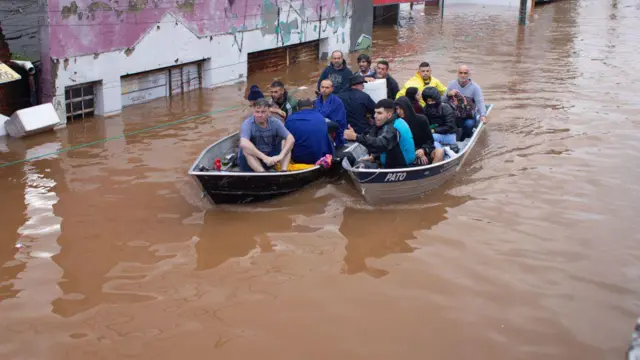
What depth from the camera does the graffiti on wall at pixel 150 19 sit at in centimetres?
1367

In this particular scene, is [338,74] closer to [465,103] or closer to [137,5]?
[465,103]

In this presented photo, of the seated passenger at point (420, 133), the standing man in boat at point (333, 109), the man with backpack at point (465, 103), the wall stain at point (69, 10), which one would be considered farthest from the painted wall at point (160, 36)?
the seated passenger at point (420, 133)

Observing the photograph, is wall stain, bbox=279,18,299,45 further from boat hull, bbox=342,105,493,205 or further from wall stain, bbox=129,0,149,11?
boat hull, bbox=342,105,493,205

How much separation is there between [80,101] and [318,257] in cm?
861

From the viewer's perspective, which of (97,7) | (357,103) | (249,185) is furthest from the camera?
(97,7)

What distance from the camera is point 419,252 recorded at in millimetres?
8461

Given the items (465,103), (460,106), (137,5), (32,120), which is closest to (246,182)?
(460,106)

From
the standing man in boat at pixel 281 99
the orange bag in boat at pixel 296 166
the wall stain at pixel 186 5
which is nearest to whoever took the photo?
the orange bag in boat at pixel 296 166

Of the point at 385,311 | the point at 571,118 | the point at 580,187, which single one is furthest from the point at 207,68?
the point at 385,311

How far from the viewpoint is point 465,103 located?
12125 mm

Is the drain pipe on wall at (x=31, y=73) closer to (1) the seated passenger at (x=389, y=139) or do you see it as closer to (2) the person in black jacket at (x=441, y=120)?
(1) the seated passenger at (x=389, y=139)

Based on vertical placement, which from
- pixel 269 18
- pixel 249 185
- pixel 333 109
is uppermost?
pixel 269 18

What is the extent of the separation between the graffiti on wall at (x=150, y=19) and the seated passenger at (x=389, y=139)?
7127 millimetres

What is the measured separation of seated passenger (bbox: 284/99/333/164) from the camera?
33.1ft
